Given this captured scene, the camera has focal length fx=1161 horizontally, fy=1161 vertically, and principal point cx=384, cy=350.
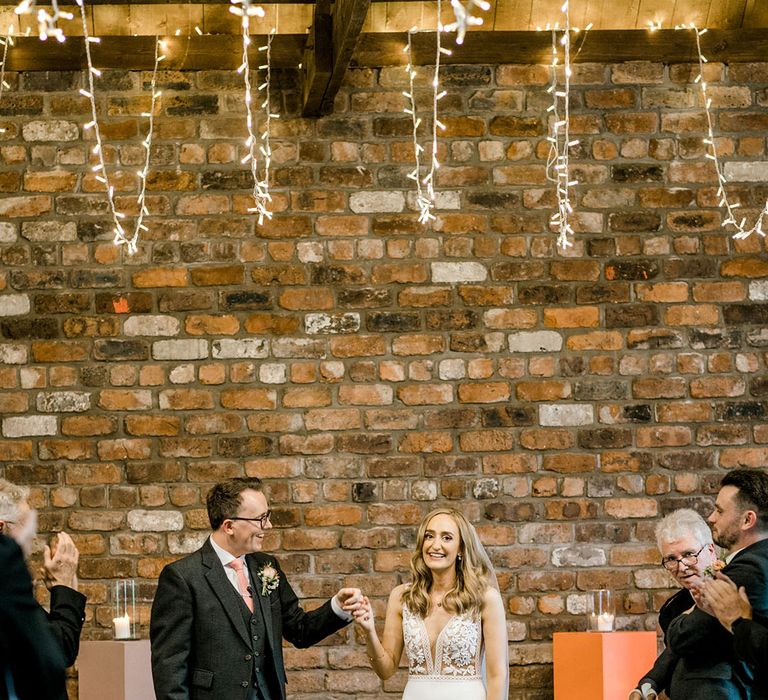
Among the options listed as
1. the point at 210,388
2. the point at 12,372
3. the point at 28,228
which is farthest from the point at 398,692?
the point at 28,228

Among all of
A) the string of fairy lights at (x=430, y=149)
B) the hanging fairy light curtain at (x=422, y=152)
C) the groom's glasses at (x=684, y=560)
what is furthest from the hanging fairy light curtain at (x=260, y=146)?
the groom's glasses at (x=684, y=560)

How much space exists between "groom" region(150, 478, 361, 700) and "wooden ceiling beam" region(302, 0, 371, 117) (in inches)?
66.4

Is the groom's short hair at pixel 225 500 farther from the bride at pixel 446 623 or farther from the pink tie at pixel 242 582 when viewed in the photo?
the bride at pixel 446 623

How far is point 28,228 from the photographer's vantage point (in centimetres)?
524

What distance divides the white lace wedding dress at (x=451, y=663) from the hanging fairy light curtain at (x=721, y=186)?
87.5 inches

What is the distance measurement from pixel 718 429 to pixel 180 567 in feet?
8.29

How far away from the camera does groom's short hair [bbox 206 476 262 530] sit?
4250mm

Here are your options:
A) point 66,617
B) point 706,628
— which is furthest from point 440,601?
point 66,617

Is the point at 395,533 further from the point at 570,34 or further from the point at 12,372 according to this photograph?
the point at 570,34

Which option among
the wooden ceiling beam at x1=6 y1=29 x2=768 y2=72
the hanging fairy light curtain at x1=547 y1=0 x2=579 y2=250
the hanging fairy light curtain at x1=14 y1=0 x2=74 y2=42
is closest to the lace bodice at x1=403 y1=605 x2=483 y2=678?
the hanging fairy light curtain at x1=547 y1=0 x2=579 y2=250

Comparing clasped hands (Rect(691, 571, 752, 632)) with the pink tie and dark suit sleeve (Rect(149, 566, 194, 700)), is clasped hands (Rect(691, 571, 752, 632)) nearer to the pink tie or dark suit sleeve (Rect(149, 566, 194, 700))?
the pink tie

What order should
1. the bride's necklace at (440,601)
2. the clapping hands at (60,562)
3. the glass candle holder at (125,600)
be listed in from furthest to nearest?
the glass candle holder at (125,600), the bride's necklace at (440,601), the clapping hands at (60,562)

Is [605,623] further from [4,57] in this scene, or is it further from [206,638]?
[4,57]

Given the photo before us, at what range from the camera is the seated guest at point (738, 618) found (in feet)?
10.7
